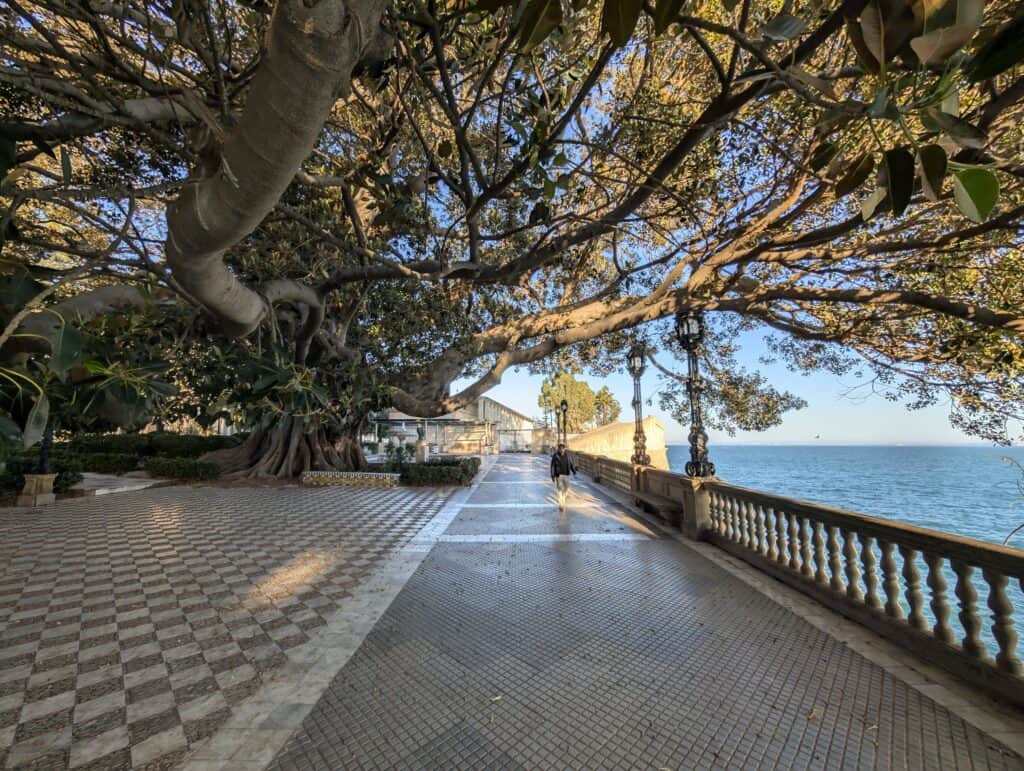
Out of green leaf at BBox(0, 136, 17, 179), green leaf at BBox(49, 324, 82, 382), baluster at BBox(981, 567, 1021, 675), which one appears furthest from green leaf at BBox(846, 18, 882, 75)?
baluster at BBox(981, 567, 1021, 675)

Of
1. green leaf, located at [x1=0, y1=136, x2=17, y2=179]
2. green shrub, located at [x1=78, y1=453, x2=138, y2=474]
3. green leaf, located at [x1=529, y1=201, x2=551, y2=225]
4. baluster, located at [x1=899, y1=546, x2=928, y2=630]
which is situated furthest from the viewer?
green shrub, located at [x1=78, y1=453, x2=138, y2=474]

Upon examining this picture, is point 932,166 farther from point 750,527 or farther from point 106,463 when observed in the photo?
point 106,463

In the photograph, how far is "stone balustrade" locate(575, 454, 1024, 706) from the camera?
2514 millimetres

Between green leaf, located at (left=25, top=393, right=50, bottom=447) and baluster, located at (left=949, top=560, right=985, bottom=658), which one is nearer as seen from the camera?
green leaf, located at (left=25, top=393, right=50, bottom=447)

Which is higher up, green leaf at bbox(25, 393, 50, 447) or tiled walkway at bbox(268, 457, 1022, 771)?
green leaf at bbox(25, 393, 50, 447)

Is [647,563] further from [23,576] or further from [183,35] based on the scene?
[23,576]

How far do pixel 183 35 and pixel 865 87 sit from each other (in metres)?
5.54

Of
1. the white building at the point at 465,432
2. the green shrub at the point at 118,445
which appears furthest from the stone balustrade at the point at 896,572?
the green shrub at the point at 118,445

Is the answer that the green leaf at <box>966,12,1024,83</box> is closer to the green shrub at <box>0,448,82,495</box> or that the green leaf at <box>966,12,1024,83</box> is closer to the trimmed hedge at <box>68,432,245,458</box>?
the green shrub at <box>0,448,82,495</box>

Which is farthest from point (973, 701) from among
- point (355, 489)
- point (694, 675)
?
point (355, 489)

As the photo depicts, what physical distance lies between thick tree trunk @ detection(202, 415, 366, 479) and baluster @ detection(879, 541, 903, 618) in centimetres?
1327

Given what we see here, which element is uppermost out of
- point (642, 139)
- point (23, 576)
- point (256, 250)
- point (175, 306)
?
point (642, 139)

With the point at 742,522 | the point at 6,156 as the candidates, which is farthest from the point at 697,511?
the point at 6,156

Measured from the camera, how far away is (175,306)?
3408mm
